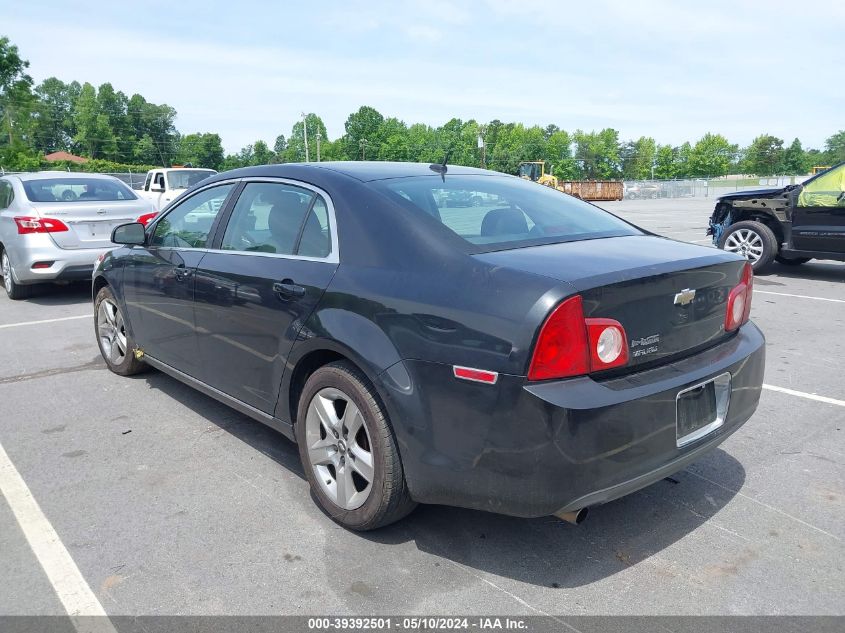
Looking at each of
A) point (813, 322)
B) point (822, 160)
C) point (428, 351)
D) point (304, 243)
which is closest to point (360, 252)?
point (304, 243)

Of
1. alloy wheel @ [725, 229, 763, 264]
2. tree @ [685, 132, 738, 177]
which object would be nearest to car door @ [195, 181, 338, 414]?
alloy wheel @ [725, 229, 763, 264]

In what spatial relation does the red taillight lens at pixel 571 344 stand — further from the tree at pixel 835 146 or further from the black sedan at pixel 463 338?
the tree at pixel 835 146

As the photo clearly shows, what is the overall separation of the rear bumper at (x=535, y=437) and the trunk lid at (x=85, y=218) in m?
6.85

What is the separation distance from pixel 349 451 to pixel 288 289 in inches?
32.3

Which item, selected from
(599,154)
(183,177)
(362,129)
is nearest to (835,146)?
(599,154)

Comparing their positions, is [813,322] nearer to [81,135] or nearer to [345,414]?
[345,414]

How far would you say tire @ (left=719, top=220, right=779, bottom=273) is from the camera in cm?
1006

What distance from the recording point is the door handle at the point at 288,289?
10.4 ft

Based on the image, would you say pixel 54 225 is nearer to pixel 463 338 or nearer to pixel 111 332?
pixel 111 332

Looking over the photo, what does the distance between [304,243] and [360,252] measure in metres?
0.45

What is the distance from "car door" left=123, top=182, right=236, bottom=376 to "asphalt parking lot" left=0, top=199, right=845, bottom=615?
51 cm

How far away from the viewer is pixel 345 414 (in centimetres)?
298

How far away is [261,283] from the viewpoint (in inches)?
134

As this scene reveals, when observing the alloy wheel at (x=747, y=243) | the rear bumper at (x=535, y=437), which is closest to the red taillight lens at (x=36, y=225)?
the rear bumper at (x=535, y=437)
